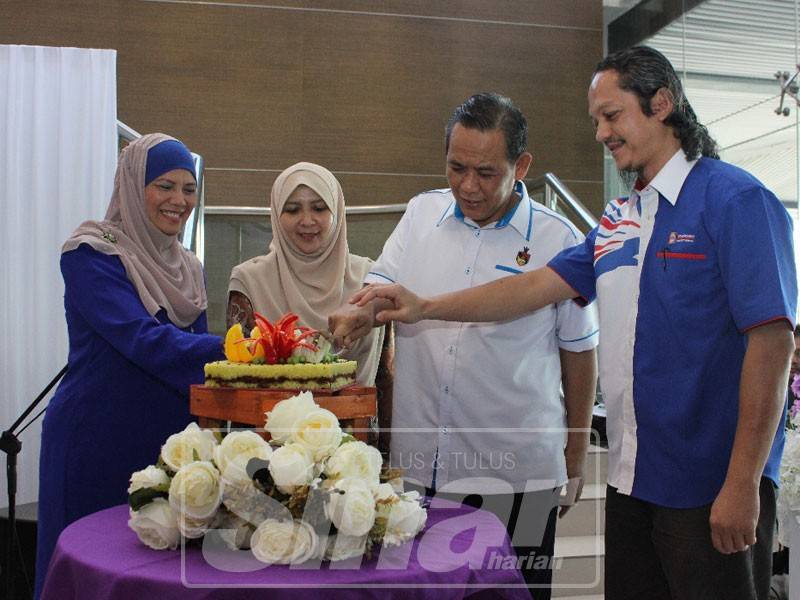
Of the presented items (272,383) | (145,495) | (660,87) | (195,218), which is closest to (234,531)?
(145,495)

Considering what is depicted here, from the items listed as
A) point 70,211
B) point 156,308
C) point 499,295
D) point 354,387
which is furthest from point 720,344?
point 70,211

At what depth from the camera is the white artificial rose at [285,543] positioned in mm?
1523

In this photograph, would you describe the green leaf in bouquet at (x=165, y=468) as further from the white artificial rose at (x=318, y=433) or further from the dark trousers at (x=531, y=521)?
the dark trousers at (x=531, y=521)

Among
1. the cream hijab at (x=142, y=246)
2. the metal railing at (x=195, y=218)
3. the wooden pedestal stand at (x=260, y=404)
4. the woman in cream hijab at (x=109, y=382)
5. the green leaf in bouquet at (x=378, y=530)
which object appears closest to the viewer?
the green leaf in bouquet at (x=378, y=530)

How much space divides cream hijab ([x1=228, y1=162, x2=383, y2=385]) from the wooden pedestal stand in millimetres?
759

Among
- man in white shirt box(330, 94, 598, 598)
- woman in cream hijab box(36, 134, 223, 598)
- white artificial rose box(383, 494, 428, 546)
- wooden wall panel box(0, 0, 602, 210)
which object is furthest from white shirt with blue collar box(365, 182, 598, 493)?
wooden wall panel box(0, 0, 602, 210)

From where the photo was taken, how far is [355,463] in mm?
1628

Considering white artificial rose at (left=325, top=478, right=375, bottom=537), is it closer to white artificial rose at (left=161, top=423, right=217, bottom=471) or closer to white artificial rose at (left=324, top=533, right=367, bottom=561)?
white artificial rose at (left=324, top=533, right=367, bottom=561)

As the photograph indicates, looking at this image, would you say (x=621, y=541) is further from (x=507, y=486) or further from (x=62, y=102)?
(x=62, y=102)

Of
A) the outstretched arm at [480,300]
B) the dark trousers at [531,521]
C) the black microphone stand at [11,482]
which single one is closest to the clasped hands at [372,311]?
the outstretched arm at [480,300]

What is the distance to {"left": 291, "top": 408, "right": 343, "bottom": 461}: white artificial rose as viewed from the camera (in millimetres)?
1636

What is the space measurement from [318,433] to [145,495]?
33cm

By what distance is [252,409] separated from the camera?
6.44 ft

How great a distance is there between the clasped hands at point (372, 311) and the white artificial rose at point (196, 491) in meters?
0.77
